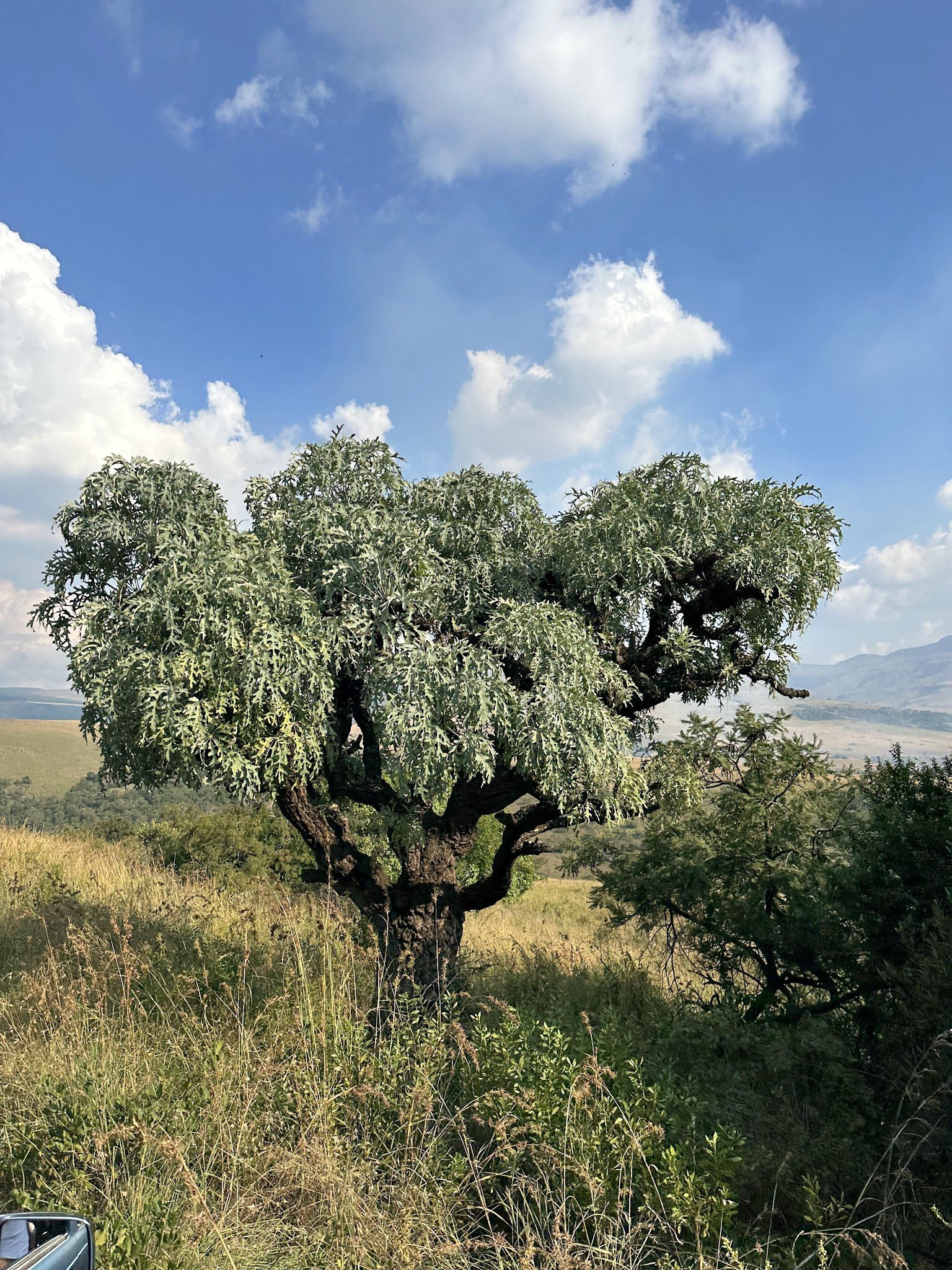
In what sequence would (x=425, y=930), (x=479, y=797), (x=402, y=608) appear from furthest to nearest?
(x=425, y=930), (x=479, y=797), (x=402, y=608)

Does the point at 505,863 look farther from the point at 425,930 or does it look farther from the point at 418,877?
the point at 425,930

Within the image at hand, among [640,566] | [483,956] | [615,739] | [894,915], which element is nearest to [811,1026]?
[894,915]

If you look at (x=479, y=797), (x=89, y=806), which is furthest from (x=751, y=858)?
(x=89, y=806)

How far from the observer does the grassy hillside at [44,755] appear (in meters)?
114

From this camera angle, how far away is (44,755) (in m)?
138

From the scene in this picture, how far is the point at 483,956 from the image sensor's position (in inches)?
409

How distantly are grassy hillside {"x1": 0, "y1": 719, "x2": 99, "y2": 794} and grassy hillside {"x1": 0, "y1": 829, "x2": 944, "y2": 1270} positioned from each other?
361ft

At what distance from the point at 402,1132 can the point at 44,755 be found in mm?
161114

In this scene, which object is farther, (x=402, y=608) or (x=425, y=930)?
(x=425, y=930)

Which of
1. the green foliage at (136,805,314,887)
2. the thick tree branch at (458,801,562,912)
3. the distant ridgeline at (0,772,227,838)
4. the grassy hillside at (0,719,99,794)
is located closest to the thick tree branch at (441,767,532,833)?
the thick tree branch at (458,801,562,912)

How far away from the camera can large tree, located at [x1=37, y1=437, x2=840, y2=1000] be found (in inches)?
231

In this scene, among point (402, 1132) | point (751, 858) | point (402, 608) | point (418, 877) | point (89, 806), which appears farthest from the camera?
point (89, 806)

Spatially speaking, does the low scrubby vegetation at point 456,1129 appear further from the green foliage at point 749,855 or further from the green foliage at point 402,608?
the green foliage at point 402,608

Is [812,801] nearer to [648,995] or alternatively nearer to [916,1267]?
[648,995]
